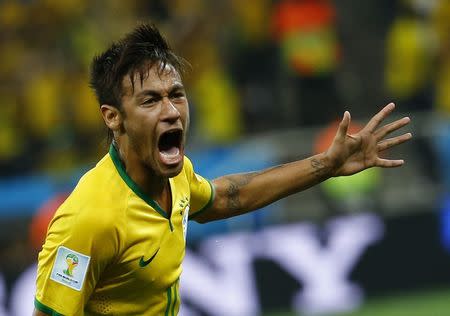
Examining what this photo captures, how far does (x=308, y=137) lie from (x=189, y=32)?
253 cm

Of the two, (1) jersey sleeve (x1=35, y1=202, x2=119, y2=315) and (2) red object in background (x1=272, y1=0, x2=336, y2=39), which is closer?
(1) jersey sleeve (x1=35, y1=202, x2=119, y2=315)

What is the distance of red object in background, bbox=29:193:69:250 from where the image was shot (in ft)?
31.5

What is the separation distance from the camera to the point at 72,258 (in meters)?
4.39

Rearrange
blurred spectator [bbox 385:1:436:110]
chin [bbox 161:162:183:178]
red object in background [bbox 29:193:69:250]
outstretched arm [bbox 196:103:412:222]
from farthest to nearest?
blurred spectator [bbox 385:1:436:110]
red object in background [bbox 29:193:69:250]
outstretched arm [bbox 196:103:412:222]
chin [bbox 161:162:183:178]

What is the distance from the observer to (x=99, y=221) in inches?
174

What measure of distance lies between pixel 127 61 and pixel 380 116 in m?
1.14

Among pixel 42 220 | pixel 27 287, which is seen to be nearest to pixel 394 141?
pixel 27 287

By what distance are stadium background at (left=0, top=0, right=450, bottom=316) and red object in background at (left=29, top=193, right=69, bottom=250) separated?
0.06 ft

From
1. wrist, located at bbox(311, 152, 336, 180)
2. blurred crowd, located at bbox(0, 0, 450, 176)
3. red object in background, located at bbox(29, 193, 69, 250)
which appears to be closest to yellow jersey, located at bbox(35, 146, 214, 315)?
wrist, located at bbox(311, 152, 336, 180)

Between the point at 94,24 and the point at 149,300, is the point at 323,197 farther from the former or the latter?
the point at 149,300

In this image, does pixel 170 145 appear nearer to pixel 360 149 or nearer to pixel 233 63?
pixel 360 149

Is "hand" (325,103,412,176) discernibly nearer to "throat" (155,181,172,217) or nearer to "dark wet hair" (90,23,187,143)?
"throat" (155,181,172,217)

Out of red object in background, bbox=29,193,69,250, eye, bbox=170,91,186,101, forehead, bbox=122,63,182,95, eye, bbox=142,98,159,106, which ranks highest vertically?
forehead, bbox=122,63,182,95

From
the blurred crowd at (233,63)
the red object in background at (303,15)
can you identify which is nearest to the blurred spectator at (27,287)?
the blurred crowd at (233,63)
